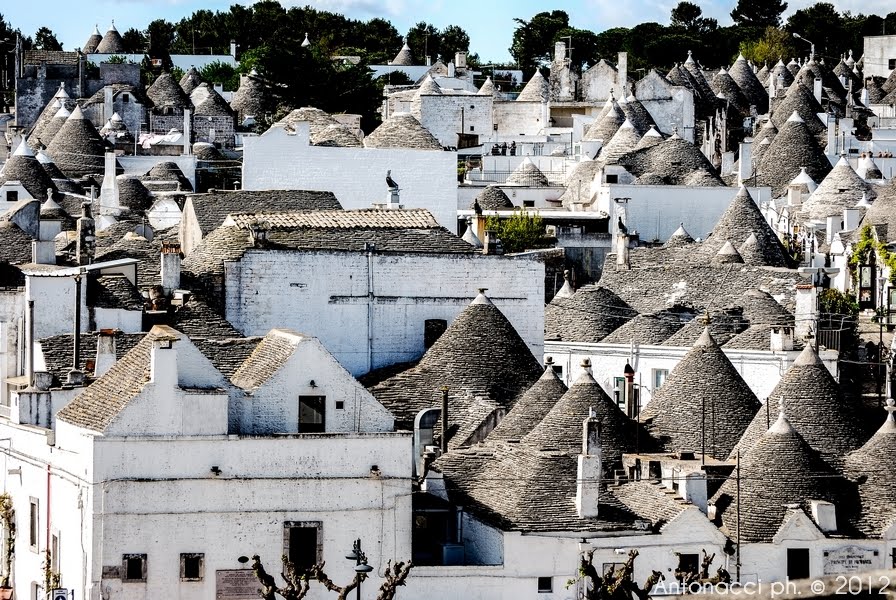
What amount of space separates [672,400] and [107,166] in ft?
129

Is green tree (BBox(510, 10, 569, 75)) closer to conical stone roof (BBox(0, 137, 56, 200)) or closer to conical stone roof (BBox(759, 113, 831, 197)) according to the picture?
conical stone roof (BBox(759, 113, 831, 197))

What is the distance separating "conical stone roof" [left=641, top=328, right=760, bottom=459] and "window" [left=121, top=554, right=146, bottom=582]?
12.5 meters

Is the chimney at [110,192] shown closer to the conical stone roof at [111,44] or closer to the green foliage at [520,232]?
the green foliage at [520,232]

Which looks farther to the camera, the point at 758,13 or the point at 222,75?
the point at 758,13

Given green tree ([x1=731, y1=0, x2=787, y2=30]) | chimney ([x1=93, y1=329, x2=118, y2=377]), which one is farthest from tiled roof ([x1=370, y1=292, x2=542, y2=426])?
green tree ([x1=731, y1=0, x2=787, y2=30])

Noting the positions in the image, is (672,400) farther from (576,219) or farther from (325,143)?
(576,219)

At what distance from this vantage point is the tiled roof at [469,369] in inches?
1909

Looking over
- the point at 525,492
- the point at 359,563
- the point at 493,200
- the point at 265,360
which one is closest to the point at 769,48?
the point at 493,200

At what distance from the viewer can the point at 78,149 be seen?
9338 centimetres

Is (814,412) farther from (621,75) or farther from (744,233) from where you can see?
(621,75)

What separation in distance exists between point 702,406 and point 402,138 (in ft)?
77.2

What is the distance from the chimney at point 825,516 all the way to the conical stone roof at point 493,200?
3919 cm

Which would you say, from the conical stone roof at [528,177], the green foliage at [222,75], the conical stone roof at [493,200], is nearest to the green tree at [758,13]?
the green foliage at [222,75]

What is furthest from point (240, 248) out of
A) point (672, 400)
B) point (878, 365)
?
point (878, 365)
